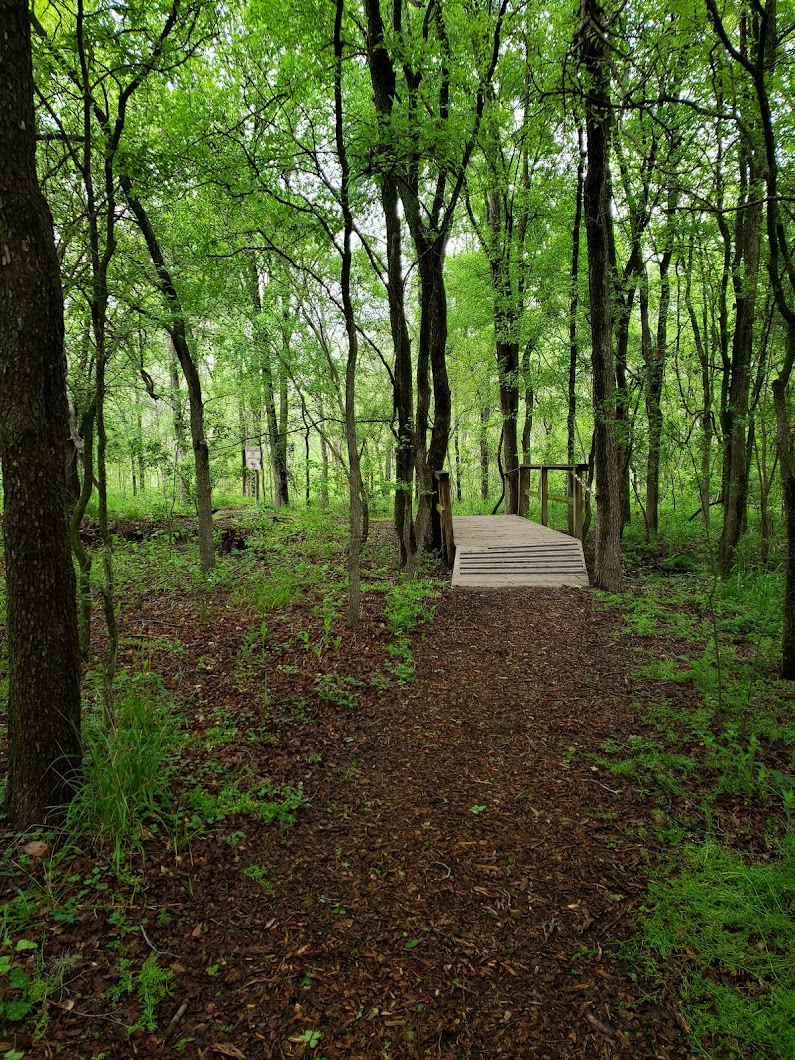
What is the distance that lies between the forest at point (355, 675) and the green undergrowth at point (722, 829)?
0.7 inches

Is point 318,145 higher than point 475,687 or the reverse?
Answer: higher

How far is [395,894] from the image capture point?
8.54ft

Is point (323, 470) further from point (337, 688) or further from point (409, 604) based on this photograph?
point (337, 688)

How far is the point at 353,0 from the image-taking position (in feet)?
20.7

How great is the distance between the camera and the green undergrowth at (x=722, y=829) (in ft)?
6.26

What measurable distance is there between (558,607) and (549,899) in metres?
4.81

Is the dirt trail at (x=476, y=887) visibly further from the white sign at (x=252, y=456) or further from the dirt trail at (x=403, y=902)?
the white sign at (x=252, y=456)

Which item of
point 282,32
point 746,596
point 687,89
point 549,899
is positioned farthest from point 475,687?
point 687,89

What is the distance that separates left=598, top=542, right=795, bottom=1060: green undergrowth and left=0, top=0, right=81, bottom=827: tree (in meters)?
2.94

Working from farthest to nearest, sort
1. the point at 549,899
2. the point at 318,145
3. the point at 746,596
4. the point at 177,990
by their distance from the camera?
the point at 746,596 → the point at 318,145 → the point at 549,899 → the point at 177,990

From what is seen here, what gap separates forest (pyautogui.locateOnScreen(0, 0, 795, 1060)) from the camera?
2.06 m

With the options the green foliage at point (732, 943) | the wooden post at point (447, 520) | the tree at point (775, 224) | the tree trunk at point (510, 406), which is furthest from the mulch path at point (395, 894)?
the tree trunk at point (510, 406)

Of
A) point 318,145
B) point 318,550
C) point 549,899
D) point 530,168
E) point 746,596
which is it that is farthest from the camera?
point 530,168

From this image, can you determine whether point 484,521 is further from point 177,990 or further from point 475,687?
point 177,990
